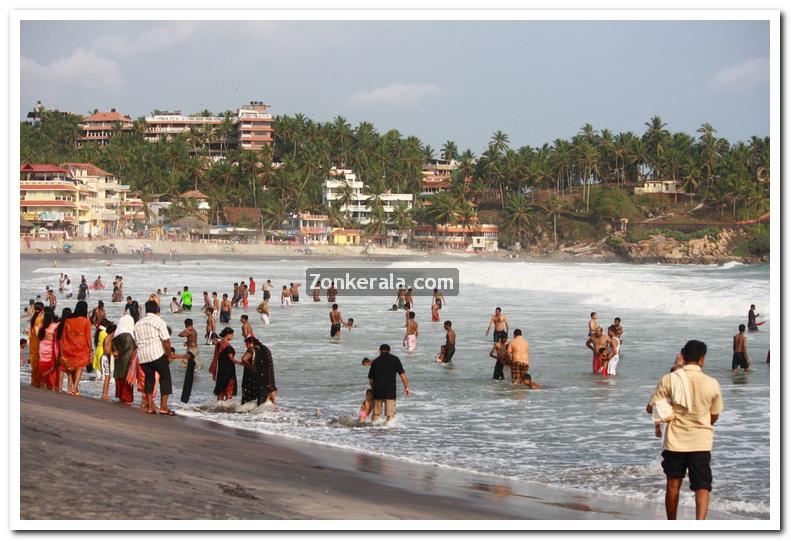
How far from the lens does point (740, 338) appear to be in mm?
18312

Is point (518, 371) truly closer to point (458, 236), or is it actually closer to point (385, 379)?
point (385, 379)

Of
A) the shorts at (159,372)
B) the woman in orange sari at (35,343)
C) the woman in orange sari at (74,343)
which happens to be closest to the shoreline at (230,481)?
the shorts at (159,372)

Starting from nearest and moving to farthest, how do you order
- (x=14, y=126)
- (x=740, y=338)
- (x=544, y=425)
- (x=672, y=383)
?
(x=672, y=383) < (x=14, y=126) < (x=544, y=425) < (x=740, y=338)

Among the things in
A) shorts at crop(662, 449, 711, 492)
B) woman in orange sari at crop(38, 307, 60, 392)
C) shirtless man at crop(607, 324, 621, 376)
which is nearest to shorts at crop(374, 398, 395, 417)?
woman in orange sari at crop(38, 307, 60, 392)

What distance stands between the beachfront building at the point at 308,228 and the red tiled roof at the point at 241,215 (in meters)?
4.32

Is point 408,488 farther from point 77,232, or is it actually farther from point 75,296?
point 77,232

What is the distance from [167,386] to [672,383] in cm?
708

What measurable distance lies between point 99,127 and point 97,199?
47129 mm

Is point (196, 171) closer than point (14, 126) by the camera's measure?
No

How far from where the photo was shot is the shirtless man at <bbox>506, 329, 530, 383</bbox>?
669 inches

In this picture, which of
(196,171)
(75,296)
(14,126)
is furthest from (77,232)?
(14,126)

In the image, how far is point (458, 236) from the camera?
143625mm

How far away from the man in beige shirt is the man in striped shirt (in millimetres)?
6504

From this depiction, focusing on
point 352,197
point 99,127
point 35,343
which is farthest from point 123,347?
point 99,127
